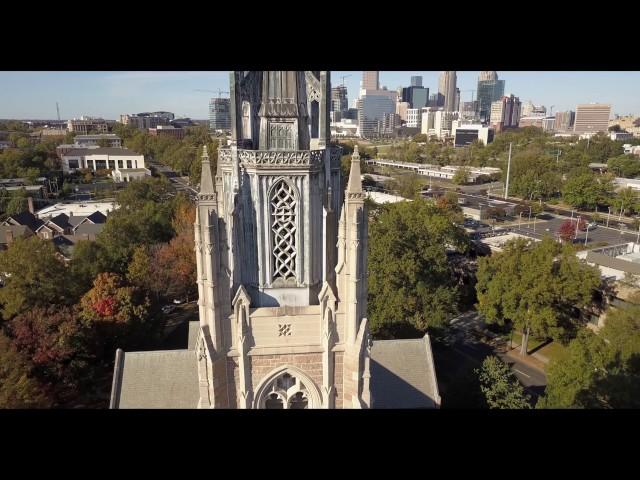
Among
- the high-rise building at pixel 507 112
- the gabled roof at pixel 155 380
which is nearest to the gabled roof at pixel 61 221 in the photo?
the gabled roof at pixel 155 380

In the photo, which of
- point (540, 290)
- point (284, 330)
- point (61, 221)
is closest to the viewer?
point (284, 330)

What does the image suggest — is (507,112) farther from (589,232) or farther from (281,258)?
(281,258)

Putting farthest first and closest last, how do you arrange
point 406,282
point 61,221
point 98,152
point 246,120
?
point 98,152
point 61,221
point 406,282
point 246,120

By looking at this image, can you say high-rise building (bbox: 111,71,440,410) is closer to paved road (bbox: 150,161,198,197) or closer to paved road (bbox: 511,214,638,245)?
paved road (bbox: 511,214,638,245)

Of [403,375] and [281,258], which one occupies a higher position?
[281,258]

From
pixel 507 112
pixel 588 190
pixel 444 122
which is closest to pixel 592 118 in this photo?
pixel 507 112
